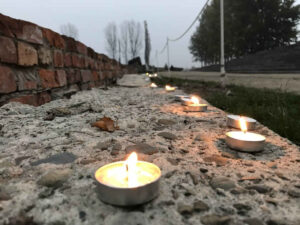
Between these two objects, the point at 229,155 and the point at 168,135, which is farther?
the point at 168,135

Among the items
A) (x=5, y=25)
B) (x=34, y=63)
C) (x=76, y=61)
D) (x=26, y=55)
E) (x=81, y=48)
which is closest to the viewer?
(x=5, y=25)

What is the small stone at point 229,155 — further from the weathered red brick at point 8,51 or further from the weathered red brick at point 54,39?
the weathered red brick at point 54,39

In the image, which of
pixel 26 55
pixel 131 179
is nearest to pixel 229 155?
pixel 131 179

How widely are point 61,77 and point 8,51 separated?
1.02 metres

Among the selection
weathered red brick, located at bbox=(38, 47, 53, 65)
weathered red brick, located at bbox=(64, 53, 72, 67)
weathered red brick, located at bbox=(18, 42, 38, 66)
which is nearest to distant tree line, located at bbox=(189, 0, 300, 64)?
weathered red brick, located at bbox=(64, 53, 72, 67)

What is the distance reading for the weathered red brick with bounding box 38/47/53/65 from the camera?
94.0 inches

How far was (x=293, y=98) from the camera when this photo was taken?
3453 millimetres

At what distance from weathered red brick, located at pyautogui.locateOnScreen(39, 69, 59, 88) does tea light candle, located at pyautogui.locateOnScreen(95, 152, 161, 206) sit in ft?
5.94

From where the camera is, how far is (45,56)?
2486 millimetres

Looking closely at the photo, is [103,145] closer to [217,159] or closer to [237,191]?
[217,159]

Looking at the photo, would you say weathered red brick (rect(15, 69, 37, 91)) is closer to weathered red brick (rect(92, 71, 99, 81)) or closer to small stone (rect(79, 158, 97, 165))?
small stone (rect(79, 158, 97, 165))

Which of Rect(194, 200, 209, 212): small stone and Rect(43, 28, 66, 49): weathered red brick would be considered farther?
Rect(43, 28, 66, 49): weathered red brick

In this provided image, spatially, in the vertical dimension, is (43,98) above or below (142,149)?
above

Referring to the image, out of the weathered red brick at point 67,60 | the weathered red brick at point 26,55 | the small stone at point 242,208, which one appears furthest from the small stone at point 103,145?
the weathered red brick at point 67,60
